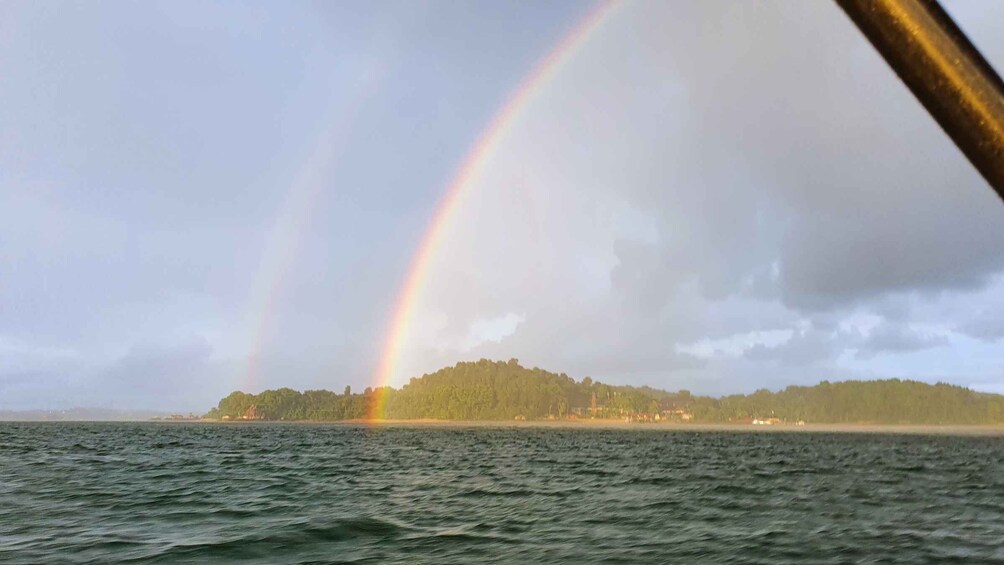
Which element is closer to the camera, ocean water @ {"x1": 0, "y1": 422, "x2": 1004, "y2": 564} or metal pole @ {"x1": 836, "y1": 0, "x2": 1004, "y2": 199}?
metal pole @ {"x1": 836, "y1": 0, "x2": 1004, "y2": 199}

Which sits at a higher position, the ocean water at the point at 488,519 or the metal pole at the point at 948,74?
the metal pole at the point at 948,74

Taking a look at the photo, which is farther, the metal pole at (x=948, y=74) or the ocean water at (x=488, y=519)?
the ocean water at (x=488, y=519)

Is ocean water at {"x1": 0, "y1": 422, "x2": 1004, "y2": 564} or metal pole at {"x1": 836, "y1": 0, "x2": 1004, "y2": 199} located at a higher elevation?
metal pole at {"x1": 836, "y1": 0, "x2": 1004, "y2": 199}

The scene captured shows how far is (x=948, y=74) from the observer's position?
1.32m

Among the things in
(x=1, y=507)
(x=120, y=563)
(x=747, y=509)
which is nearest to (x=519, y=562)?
(x=120, y=563)

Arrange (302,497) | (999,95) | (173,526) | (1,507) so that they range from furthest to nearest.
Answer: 1. (302,497)
2. (1,507)
3. (173,526)
4. (999,95)

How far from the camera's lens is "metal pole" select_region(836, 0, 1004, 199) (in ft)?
4.28

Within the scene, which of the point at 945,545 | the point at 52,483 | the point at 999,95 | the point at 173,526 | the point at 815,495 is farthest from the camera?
the point at 52,483

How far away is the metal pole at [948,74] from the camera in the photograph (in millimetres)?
1305

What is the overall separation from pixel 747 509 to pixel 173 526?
68.4 feet

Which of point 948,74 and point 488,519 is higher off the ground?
point 948,74

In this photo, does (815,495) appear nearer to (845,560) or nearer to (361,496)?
(845,560)

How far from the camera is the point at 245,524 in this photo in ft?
66.6

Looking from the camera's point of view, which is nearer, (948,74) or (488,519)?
(948,74)
